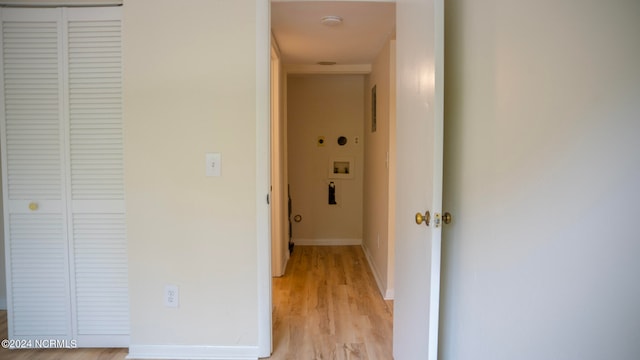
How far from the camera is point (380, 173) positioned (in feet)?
11.0

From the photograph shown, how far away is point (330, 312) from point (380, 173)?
1272 millimetres

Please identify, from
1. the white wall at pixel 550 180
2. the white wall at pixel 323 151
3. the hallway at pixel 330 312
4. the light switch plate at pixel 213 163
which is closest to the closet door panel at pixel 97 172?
the light switch plate at pixel 213 163

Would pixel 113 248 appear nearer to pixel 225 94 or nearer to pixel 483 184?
pixel 225 94

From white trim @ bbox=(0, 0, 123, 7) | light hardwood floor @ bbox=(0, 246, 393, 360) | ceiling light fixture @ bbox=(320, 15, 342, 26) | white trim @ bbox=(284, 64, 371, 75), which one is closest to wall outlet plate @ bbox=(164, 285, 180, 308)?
light hardwood floor @ bbox=(0, 246, 393, 360)

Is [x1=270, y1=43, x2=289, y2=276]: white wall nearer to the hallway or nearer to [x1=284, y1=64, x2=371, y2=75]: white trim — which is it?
the hallway

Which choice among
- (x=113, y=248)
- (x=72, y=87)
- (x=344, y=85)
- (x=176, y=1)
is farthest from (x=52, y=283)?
(x=344, y=85)

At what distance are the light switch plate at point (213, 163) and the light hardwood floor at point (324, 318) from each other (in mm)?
1100

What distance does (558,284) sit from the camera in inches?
36.8

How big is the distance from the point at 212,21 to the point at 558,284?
1.91 metres

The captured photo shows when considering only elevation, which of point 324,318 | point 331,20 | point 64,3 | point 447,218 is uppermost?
point 331,20

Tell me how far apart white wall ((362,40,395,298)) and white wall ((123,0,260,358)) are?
128 centimetres

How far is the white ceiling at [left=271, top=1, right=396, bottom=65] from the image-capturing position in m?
2.35

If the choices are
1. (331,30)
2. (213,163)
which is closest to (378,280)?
(213,163)

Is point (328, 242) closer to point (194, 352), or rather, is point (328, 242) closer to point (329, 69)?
point (329, 69)
